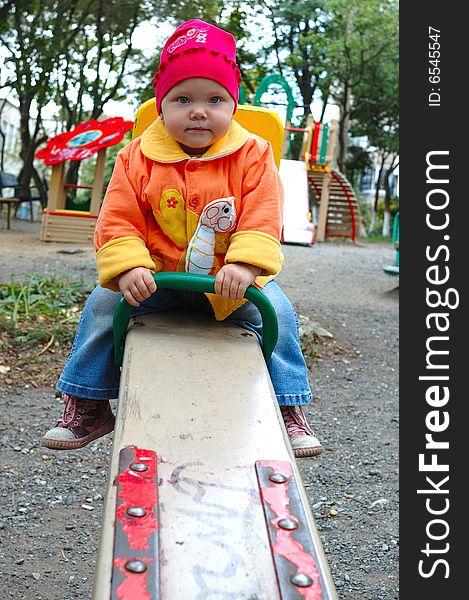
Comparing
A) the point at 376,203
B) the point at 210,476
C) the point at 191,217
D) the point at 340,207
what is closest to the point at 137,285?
the point at 191,217

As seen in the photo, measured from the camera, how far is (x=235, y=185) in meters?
2.23

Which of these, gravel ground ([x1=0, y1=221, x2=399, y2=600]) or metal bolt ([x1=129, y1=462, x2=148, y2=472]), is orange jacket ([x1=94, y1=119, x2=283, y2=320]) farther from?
gravel ground ([x1=0, y1=221, x2=399, y2=600])

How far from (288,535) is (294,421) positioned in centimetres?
92

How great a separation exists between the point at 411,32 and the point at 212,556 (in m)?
2.53

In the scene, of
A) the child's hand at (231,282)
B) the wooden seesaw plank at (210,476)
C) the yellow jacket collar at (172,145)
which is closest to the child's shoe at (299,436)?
the wooden seesaw plank at (210,476)

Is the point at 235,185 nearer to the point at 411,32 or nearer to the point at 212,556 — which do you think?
the point at 212,556

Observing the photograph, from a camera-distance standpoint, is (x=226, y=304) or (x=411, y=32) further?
(x=411, y=32)

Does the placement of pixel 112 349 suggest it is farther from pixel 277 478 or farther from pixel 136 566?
pixel 136 566

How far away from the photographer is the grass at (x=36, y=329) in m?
4.60

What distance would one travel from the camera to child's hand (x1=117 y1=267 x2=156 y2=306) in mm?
2025

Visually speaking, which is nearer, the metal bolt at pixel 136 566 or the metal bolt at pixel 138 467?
the metal bolt at pixel 136 566

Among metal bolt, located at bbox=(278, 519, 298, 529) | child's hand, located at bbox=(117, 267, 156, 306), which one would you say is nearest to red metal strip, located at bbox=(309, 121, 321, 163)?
child's hand, located at bbox=(117, 267, 156, 306)

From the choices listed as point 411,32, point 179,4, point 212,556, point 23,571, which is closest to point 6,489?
point 23,571

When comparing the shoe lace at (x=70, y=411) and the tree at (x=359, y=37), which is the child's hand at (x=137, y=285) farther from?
the tree at (x=359, y=37)
